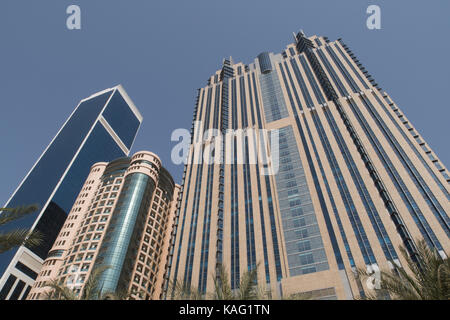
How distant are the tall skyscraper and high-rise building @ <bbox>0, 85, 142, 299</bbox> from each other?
7727 centimetres

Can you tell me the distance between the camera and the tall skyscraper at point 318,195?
55844 millimetres

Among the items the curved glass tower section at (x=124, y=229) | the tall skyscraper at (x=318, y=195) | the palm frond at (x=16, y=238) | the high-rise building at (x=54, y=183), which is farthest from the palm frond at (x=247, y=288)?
the high-rise building at (x=54, y=183)

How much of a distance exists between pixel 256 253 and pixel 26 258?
10630cm

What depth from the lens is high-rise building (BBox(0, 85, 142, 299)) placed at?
117125mm

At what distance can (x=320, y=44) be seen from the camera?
121688 millimetres

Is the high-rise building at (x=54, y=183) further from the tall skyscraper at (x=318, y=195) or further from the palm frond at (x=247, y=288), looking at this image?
the palm frond at (x=247, y=288)

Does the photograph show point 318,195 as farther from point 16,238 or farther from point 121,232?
point 16,238

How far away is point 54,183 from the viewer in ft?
495

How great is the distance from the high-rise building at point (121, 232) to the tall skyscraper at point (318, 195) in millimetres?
18282

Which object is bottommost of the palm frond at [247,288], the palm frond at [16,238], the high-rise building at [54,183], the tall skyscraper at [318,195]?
the palm frond at [247,288]

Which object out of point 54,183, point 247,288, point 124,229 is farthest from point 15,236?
point 54,183

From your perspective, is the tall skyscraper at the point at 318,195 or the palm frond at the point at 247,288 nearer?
the palm frond at the point at 247,288

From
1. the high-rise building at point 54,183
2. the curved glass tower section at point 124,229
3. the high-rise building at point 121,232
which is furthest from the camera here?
the high-rise building at point 54,183
